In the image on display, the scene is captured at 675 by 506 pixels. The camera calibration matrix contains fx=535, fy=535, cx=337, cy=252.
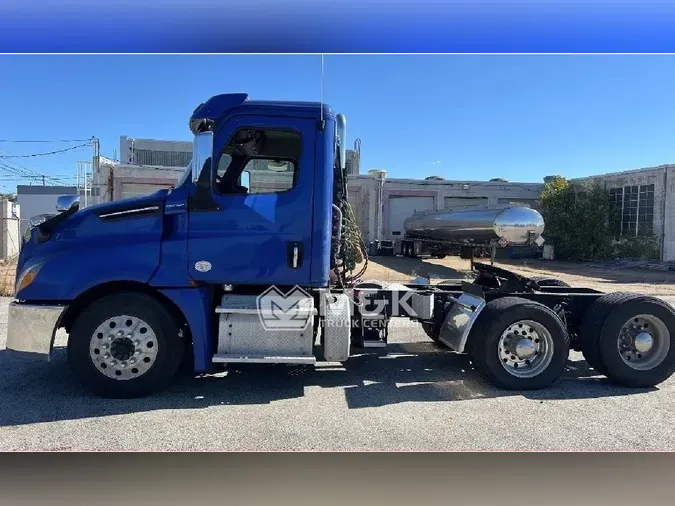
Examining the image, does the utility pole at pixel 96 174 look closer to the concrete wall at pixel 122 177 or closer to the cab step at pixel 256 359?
the concrete wall at pixel 122 177

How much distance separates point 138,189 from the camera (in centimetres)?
593

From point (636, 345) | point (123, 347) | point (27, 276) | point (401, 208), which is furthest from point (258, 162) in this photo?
point (401, 208)

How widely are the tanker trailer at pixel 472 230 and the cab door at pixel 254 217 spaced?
3273mm

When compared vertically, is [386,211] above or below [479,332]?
above

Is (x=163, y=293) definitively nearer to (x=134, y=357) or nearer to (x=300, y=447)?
(x=134, y=357)

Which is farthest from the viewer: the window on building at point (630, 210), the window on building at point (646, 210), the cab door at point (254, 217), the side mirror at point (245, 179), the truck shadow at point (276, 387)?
the window on building at point (630, 210)

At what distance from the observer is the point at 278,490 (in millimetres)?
3580

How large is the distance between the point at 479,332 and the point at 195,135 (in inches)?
136

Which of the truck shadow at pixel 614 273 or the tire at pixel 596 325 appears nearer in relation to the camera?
the tire at pixel 596 325

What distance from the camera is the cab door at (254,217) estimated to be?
509 centimetres

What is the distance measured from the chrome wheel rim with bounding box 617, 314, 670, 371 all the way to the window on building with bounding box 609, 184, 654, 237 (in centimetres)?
2204

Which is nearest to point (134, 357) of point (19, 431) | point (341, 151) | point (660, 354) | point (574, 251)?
point (19, 431)

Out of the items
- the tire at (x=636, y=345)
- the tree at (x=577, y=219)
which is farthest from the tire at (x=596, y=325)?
the tree at (x=577, y=219)

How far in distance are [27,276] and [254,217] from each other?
Answer: 2.18 meters
